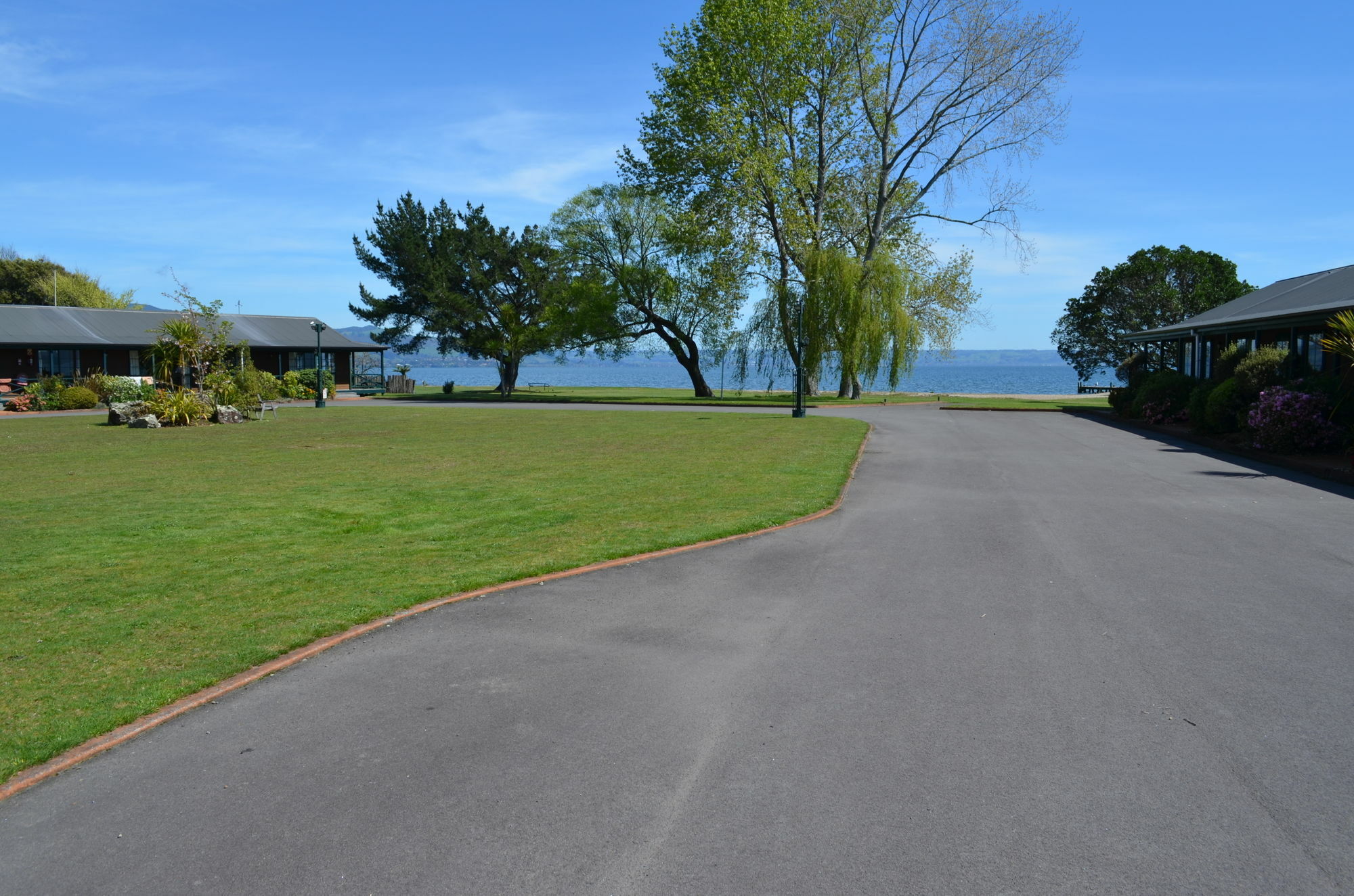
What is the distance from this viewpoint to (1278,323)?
2222 centimetres

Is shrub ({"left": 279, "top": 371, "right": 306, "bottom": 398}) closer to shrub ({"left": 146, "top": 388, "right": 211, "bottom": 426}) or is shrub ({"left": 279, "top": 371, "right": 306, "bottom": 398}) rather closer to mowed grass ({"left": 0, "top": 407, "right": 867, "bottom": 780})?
shrub ({"left": 146, "top": 388, "right": 211, "bottom": 426})

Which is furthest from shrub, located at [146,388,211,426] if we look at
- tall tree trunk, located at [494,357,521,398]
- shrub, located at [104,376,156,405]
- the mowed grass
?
tall tree trunk, located at [494,357,521,398]

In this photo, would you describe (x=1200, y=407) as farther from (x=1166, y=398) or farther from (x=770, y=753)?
(x=770, y=753)

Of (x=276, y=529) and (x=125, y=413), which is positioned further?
(x=125, y=413)

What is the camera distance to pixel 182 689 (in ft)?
15.7

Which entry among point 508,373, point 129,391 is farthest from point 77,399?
point 508,373

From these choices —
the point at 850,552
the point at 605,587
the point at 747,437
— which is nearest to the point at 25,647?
the point at 605,587

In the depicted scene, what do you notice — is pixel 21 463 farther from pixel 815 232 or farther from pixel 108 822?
pixel 815 232

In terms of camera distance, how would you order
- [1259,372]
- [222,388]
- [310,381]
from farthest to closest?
1. [310,381]
2. [222,388]
3. [1259,372]

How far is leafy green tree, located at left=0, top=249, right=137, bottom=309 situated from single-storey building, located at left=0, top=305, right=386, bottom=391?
52.0 ft

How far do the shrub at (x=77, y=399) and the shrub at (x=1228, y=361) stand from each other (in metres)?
36.3

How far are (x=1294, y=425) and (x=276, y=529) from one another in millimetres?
17014

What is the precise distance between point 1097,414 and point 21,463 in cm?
2955

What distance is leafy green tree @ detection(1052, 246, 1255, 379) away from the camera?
5319 centimetres
